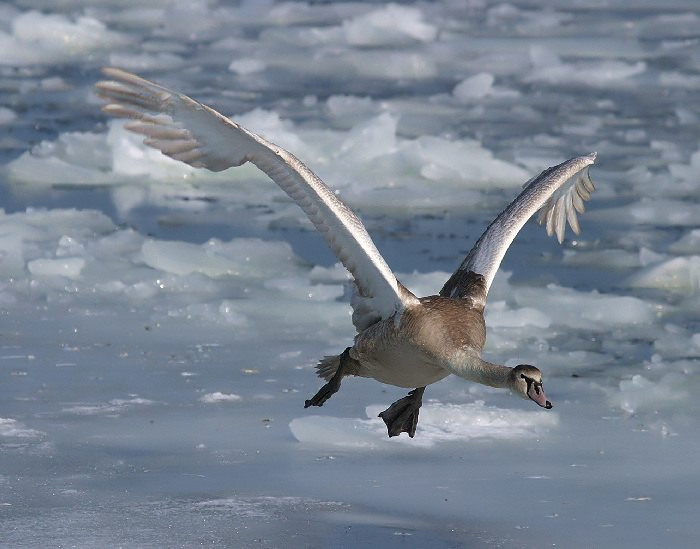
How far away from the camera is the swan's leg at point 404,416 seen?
21.3 feet

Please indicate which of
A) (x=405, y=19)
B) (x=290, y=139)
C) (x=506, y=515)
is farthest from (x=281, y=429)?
(x=405, y=19)

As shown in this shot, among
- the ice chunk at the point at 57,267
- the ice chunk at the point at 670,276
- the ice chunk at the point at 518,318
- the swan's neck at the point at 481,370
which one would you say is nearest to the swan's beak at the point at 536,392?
the swan's neck at the point at 481,370

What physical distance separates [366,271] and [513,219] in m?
0.88

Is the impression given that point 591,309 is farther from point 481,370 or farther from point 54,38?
point 54,38

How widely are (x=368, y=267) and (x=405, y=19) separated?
13.1 m

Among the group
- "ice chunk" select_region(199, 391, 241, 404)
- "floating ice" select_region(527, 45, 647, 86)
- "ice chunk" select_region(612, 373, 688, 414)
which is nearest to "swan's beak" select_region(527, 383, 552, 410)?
"ice chunk" select_region(612, 373, 688, 414)

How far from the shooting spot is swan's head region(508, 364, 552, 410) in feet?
16.7

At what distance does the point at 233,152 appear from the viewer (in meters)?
5.96

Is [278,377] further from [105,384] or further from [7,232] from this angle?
[7,232]

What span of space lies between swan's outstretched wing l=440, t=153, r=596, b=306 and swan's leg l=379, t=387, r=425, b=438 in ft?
1.63

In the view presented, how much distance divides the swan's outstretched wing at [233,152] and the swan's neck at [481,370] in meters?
0.53

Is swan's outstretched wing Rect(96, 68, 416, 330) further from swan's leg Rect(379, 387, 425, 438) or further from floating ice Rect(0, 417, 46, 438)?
floating ice Rect(0, 417, 46, 438)

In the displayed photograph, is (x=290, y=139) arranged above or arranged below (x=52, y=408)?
above

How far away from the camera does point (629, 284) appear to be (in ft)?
30.8
